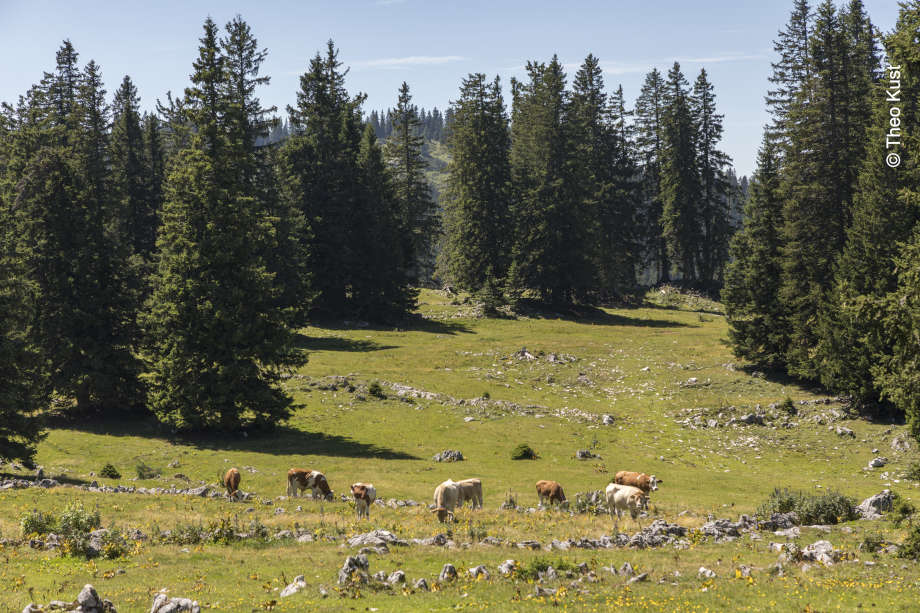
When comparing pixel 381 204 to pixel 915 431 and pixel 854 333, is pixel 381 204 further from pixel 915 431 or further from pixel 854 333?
pixel 915 431

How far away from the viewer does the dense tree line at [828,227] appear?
140ft

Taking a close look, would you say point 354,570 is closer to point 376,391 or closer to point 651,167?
point 376,391

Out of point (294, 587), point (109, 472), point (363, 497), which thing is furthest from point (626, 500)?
point (109, 472)

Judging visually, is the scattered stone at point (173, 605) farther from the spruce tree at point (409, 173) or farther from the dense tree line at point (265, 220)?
the spruce tree at point (409, 173)

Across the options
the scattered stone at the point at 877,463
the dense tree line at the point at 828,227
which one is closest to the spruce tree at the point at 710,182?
the dense tree line at the point at 828,227

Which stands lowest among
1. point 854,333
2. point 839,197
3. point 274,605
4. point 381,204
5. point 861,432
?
point 861,432

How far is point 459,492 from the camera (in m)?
27.5

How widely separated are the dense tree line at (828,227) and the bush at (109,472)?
38.3 m

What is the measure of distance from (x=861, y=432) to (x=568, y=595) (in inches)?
1276

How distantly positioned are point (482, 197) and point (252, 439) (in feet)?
178

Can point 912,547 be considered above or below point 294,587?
below

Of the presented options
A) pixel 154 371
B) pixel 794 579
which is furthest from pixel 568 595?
pixel 154 371

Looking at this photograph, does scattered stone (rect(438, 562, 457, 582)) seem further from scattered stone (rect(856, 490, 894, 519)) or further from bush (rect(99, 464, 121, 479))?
bush (rect(99, 464, 121, 479))

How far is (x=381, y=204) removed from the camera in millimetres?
85375
